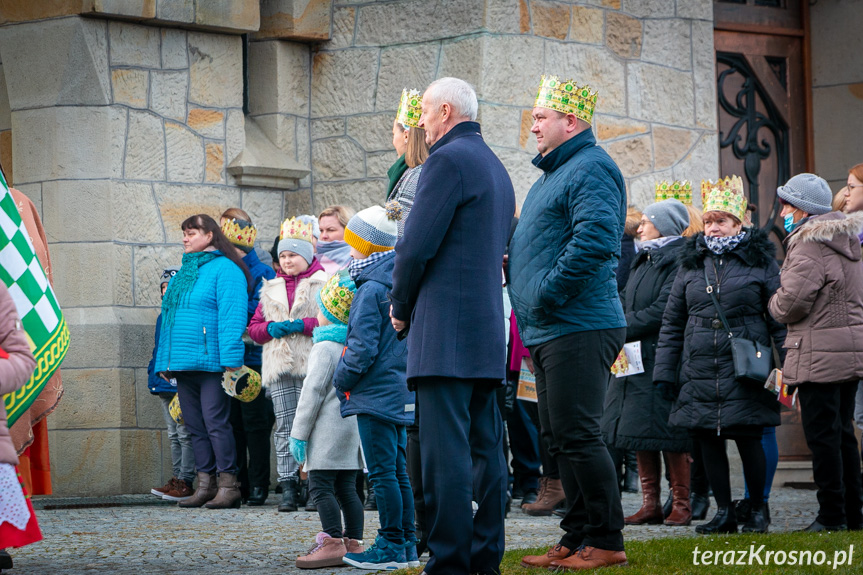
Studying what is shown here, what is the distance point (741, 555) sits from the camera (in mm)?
5410

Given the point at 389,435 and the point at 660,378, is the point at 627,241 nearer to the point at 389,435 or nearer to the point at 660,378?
the point at 660,378

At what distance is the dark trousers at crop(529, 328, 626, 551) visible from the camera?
5.11m

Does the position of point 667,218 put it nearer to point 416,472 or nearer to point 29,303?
point 416,472

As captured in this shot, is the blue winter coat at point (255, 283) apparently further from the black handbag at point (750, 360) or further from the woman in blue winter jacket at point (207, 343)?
the black handbag at point (750, 360)

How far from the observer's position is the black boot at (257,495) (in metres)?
8.64

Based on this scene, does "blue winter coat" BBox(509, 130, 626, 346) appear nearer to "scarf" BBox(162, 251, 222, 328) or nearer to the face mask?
the face mask

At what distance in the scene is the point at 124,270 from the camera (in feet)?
30.2

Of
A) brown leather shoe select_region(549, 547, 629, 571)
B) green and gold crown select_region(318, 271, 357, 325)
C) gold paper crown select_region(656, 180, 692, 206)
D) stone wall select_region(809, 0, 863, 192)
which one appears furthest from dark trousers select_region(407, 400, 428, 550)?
stone wall select_region(809, 0, 863, 192)

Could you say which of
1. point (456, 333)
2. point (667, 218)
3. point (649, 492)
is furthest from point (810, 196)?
point (456, 333)

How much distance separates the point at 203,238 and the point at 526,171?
7.83 ft

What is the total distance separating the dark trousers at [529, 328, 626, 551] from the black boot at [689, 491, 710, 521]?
2.34 metres

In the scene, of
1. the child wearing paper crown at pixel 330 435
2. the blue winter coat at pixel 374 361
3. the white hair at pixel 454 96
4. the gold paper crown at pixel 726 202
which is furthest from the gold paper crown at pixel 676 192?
the white hair at pixel 454 96

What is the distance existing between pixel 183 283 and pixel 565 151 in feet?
12.6

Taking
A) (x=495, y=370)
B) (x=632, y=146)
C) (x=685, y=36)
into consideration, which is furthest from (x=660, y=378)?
(x=685, y=36)
